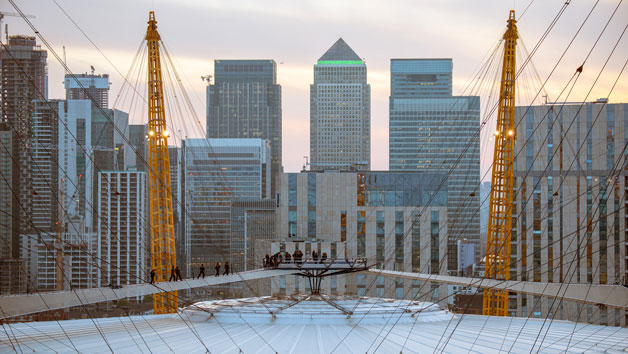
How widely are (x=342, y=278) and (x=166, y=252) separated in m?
36.7

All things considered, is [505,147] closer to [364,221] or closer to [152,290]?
[364,221]

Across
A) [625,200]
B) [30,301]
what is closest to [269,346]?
[30,301]

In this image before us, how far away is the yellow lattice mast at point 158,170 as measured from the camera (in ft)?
318

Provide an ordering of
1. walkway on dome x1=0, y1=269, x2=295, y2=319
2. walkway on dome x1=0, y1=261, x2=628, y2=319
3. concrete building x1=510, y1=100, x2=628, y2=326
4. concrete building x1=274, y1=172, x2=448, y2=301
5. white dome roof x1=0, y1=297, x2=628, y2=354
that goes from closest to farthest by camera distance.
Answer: walkway on dome x1=0, y1=261, x2=628, y2=319, walkway on dome x1=0, y1=269, x2=295, y2=319, white dome roof x1=0, y1=297, x2=628, y2=354, concrete building x1=274, y1=172, x2=448, y2=301, concrete building x1=510, y1=100, x2=628, y2=326

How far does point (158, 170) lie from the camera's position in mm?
105688

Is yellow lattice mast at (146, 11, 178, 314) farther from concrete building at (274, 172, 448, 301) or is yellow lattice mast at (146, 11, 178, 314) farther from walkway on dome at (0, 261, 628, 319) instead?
walkway on dome at (0, 261, 628, 319)

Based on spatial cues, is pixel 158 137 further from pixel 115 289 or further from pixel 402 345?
pixel 402 345

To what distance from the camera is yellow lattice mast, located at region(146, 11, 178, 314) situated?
318 ft

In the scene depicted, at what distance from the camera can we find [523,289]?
172 feet

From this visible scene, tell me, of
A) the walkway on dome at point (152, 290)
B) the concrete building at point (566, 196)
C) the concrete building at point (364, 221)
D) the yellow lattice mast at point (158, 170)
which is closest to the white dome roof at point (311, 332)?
the walkway on dome at point (152, 290)

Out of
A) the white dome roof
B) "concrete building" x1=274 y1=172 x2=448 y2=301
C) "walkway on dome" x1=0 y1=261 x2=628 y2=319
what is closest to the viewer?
"walkway on dome" x1=0 y1=261 x2=628 y2=319

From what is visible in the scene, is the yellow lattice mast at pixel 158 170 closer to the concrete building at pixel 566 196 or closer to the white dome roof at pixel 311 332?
the white dome roof at pixel 311 332

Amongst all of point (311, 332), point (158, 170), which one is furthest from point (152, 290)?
point (158, 170)

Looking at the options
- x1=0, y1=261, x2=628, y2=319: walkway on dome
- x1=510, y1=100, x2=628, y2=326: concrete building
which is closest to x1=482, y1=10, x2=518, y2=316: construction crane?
x1=0, y1=261, x2=628, y2=319: walkway on dome
